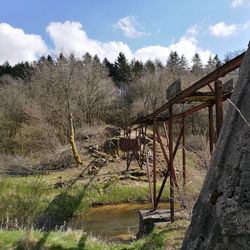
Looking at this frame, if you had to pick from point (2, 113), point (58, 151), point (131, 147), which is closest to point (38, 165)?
point (58, 151)

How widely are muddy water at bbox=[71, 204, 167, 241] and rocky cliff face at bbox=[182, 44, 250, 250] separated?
A: 11.5 m

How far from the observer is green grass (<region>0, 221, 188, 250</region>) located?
8.30 metres

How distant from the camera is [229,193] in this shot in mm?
1904

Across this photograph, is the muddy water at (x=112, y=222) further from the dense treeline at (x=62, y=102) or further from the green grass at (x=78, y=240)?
the dense treeline at (x=62, y=102)

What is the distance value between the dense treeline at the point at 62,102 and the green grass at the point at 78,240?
65.9 ft

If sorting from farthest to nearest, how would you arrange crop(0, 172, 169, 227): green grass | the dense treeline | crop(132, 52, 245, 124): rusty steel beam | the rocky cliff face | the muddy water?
the dense treeline, crop(0, 172, 169, 227): green grass, the muddy water, crop(132, 52, 245, 124): rusty steel beam, the rocky cliff face

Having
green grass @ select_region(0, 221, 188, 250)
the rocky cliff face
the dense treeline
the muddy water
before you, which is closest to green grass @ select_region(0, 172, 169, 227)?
the muddy water

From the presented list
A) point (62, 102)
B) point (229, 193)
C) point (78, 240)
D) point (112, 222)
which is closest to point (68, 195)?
point (112, 222)

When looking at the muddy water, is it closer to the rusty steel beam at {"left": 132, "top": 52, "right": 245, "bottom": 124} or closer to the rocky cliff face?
the rusty steel beam at {"left": 132, "top": 52, "right": 245, "bottom": 124}

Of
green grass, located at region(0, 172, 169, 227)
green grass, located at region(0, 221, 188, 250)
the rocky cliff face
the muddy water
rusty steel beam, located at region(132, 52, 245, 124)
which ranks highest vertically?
rusty steel beam, located at region(132, 52, 245, 124)

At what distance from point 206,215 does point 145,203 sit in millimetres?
18594

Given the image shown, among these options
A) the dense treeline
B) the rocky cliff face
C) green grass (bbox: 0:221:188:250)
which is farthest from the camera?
the dense treeline

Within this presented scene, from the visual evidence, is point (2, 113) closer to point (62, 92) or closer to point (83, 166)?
point (62, 92)

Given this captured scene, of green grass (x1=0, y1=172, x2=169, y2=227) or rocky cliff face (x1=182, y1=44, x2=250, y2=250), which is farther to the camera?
green grass (x1=0, y1=172, x2=169, y2=227)
